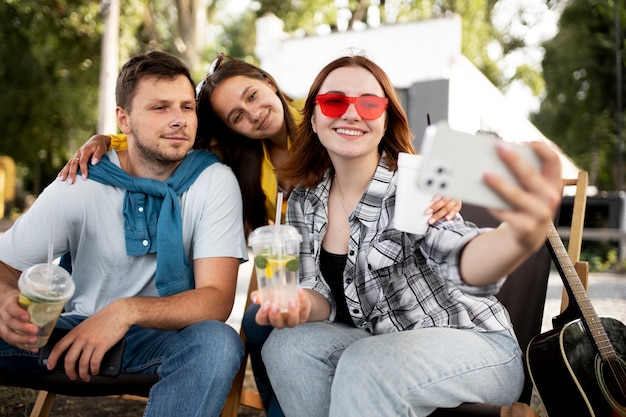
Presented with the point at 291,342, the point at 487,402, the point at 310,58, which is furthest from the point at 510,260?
the point at 310,58

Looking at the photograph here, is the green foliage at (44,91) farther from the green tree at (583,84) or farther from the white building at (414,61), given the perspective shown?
the green tree at (583,84)

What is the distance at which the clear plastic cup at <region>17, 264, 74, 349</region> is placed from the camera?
1926 mm

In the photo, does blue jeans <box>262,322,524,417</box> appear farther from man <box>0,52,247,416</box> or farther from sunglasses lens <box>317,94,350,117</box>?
sunglasses lens <box>317,94,350,117</box>

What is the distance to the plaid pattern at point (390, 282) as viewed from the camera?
215 cm

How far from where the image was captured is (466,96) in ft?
35.0

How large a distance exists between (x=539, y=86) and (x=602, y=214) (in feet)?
43.1

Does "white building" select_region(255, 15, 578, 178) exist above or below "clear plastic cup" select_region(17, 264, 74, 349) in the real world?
above

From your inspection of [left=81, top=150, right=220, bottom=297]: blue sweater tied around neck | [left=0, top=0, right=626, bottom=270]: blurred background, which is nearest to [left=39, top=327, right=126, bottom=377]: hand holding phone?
[left=81, top=150, right=220, bottom=297]: blue sweater tied around neck

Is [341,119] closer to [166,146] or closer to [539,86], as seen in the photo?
[166,146]

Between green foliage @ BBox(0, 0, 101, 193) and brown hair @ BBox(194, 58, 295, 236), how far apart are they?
10099 mm

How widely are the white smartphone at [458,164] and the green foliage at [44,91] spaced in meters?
12.0

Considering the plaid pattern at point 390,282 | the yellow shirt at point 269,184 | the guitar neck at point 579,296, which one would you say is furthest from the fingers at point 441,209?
the yellow shirt at point 269,184

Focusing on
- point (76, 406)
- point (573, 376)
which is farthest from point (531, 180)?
point (76, 406)

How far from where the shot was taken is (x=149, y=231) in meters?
2.51
